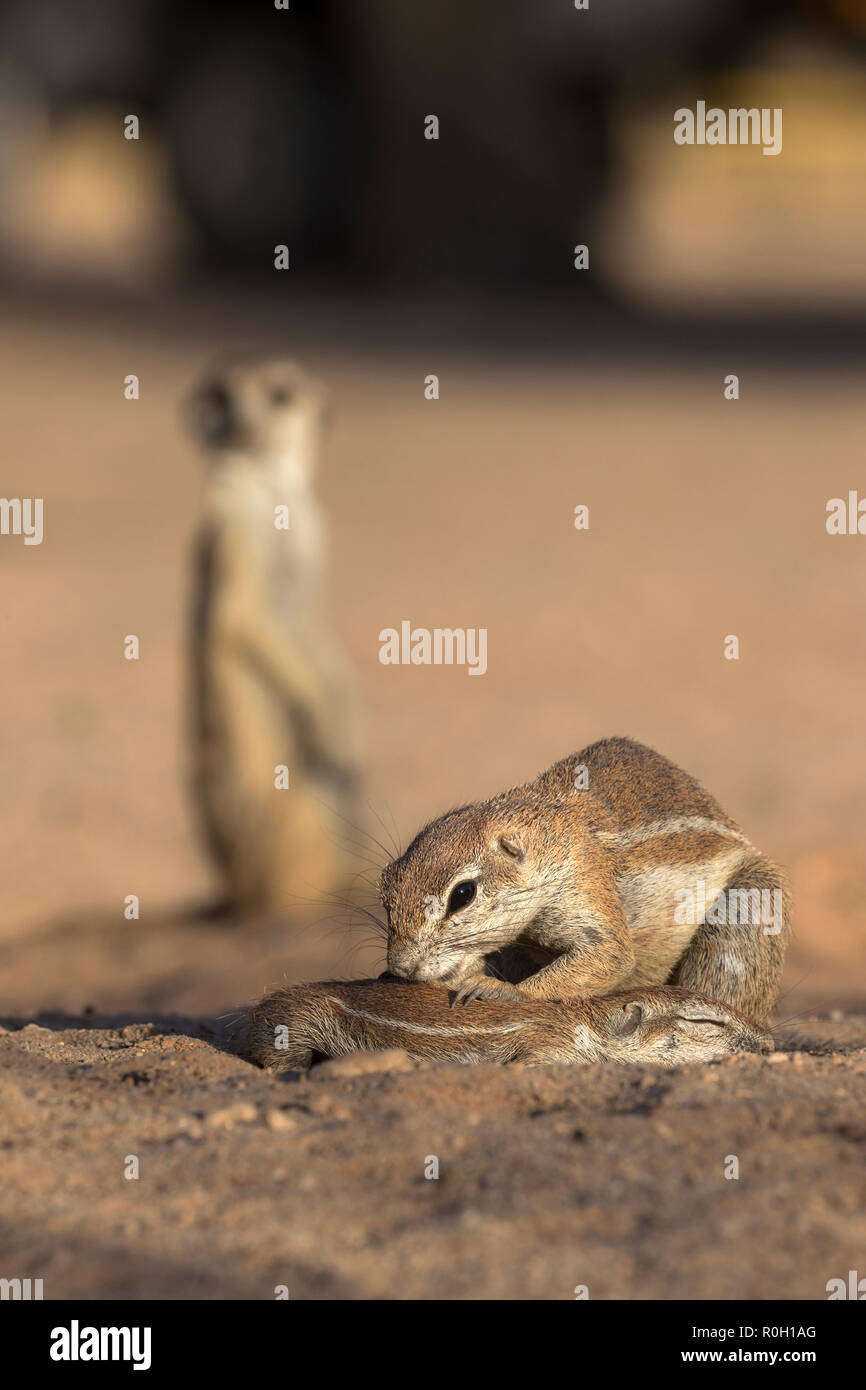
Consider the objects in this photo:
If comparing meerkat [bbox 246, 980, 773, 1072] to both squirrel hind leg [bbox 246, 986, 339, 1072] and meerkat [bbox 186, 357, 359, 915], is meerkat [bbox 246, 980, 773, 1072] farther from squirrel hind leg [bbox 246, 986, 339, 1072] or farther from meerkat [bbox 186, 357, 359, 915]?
meerkat [bbox 186, 357, 359, 915]

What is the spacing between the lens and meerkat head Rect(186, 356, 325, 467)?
827cm

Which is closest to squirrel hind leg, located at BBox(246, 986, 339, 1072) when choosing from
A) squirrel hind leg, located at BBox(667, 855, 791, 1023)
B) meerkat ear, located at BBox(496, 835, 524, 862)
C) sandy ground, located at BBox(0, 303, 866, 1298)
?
sandy ground, located at BBox(0, 303, 866, 1298)

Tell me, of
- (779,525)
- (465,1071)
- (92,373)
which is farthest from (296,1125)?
(92,373)

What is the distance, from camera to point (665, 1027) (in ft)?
12.5

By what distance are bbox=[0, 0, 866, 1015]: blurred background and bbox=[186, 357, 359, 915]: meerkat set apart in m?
0.44

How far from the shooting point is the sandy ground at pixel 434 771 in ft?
9.15

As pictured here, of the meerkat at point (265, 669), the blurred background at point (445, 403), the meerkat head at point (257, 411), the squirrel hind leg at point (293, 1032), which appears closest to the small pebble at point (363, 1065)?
the squirrel hind leg at point (293, 1032)

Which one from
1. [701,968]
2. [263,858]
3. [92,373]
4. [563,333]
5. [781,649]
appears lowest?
[701,968]

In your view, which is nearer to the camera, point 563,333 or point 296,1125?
point 296,1125

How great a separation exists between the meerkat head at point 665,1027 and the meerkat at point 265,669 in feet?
14.4

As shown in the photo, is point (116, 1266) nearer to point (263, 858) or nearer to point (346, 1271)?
point (346, 1271)

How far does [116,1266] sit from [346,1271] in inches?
15.5

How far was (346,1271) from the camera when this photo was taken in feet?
8.58

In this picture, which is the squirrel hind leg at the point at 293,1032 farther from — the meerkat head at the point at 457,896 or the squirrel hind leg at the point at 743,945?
the squirrel hind leg at the point at 743,945
